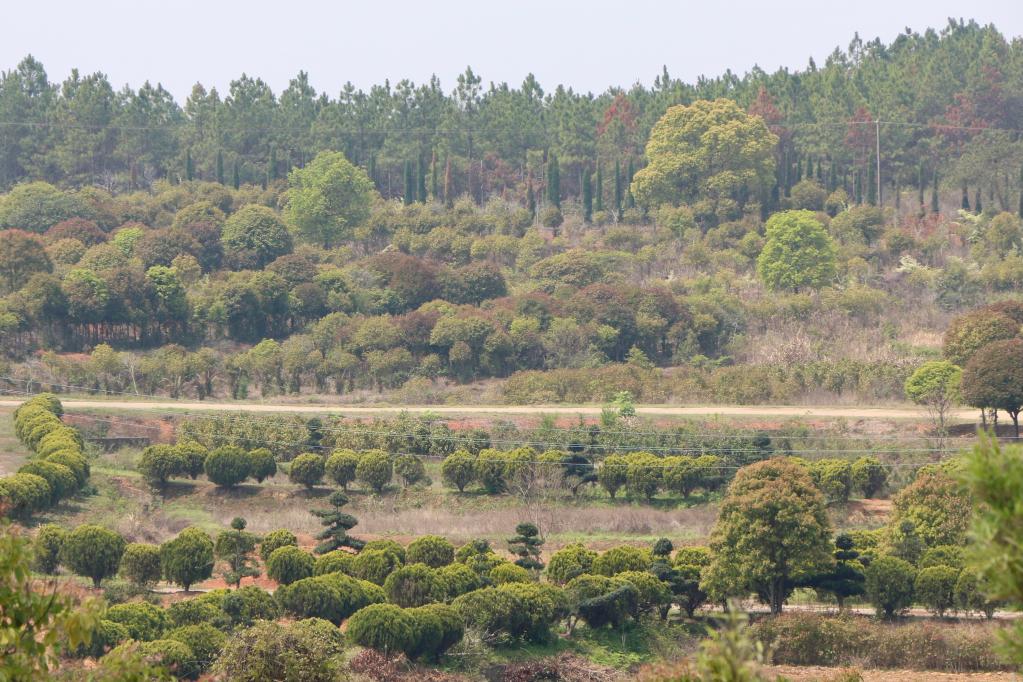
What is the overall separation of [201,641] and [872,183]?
79.1 meters

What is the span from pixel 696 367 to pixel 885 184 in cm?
4132

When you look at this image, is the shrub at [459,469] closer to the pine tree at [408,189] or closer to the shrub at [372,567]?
the shrub at [372,567]

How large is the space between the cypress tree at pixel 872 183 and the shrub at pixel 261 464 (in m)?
Answer: 57.1

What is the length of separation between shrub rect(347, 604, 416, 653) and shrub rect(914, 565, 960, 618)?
474 inches

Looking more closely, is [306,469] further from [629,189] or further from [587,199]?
[629,189]

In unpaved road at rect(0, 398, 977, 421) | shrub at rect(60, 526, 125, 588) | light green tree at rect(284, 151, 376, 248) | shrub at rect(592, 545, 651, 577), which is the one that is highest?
light green tree at rect(284, 151, 376, 248)

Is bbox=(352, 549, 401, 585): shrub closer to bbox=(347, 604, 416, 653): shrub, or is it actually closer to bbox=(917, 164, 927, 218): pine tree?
bbox=(347, 604, 416, 653): shrub

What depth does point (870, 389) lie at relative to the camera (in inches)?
2352

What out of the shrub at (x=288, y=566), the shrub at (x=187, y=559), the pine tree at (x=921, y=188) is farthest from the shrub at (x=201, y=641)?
the pine tree at (x=921, y=188)

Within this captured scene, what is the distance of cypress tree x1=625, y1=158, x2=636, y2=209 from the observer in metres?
98.1

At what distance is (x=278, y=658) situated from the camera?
84.3 ft

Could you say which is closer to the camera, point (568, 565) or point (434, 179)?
point (568, 565)

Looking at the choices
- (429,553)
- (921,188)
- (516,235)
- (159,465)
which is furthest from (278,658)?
(921,188)

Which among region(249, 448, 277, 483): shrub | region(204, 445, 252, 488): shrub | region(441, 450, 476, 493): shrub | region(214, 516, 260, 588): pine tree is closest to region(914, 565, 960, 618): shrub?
region(214, 516, 260, 588): pine tree
